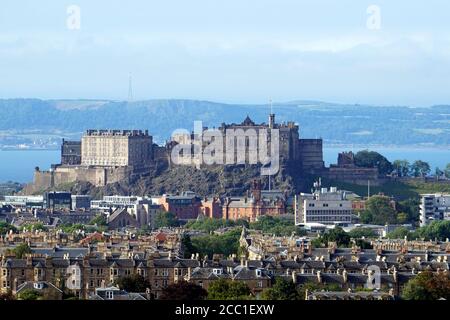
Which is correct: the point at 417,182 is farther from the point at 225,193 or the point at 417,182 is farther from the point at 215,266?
the point at 215,266

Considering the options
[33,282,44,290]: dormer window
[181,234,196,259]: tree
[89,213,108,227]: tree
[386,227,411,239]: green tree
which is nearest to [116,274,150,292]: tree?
[33,282,44,290]: dormer window

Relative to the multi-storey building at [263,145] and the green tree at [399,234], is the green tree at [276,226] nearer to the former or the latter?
the green tree at [399,234]

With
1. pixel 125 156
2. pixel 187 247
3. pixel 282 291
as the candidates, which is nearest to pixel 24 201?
pixel 125 156

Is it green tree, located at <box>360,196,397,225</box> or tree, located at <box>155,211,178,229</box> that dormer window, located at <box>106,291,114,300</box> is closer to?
tree, located at <box>155,211,178,229</box>

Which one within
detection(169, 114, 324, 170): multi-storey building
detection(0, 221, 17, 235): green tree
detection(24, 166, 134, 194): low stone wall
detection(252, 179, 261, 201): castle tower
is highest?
detection(169, 114, 324, 170): multi-storey building

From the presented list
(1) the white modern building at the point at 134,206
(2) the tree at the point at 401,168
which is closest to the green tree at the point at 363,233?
(1) the white modern building at the point at 134,206

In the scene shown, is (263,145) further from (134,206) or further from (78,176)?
(134,206)
